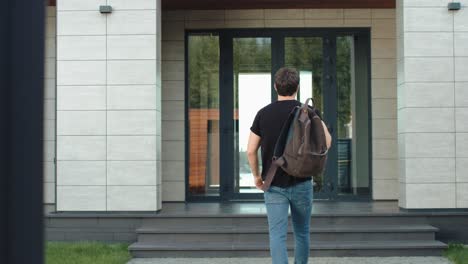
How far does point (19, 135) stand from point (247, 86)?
851 cm

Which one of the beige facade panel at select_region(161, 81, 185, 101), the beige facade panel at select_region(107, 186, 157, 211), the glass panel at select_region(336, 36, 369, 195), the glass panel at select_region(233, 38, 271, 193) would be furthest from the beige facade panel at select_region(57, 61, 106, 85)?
the glass panel at select_region(336, 36, 369, 195)

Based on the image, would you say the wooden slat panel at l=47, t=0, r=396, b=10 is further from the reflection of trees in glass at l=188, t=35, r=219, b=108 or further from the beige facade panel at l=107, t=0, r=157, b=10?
the beige facade panel at l=107, t=0, r=157, b=10

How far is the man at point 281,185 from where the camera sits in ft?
13.6

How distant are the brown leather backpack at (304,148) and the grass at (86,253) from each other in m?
2.82

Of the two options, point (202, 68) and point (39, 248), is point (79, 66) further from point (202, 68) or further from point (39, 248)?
point (39, 248)

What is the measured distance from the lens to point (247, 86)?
952 cm

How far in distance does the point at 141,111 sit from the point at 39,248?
6.40m

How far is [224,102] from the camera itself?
31.1 ft

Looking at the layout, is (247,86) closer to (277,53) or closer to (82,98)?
(277,53)

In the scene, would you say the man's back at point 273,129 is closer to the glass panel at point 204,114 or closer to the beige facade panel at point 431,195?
the beige facade panel at point 431,195

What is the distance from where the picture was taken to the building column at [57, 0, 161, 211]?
291 inches

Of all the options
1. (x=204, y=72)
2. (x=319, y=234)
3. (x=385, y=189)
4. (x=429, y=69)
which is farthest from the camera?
(x=204, y=72)

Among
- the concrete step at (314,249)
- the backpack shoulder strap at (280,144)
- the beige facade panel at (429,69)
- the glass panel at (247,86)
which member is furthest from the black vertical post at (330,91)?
the backpack shoulder strap at (280,144)

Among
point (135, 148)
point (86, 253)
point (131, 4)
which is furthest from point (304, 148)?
point (131, 4)
